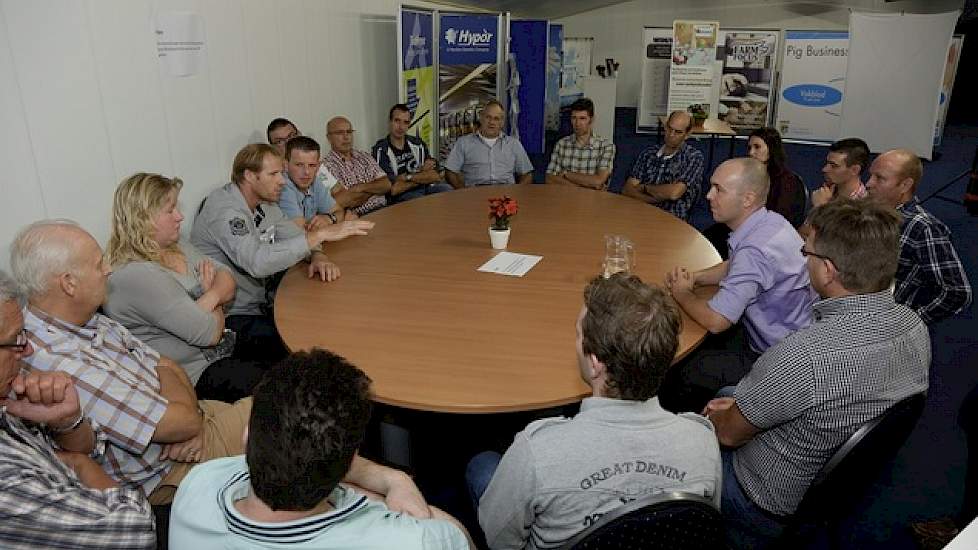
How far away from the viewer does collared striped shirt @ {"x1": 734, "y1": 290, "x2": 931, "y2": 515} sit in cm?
164

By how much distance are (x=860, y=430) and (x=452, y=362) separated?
113 cm

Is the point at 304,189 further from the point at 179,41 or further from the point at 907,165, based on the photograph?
the point at 907,165

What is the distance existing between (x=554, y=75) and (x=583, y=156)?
5.51 metres

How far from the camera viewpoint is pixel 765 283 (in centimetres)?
243

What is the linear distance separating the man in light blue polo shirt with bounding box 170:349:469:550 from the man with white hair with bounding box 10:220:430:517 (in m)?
0.47

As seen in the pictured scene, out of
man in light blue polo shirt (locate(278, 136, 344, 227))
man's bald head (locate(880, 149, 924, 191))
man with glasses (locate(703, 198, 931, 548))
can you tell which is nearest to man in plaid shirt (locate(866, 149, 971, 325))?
man's bald head (locate(880, 149, 924, 191))

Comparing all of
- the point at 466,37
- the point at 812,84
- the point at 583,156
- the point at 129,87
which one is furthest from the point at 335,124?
the point at 812,84

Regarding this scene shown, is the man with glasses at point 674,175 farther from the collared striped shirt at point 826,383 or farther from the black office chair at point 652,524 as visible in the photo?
the black office chair at point 652,524

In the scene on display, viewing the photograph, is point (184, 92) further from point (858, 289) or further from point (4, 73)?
point (858, 289)

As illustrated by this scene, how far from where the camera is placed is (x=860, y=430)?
1522mm

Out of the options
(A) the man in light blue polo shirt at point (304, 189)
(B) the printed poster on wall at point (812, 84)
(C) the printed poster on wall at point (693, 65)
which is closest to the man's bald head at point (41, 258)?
(A) the man in light blue polo shirt at point (304, 189)

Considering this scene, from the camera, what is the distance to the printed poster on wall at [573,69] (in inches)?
417

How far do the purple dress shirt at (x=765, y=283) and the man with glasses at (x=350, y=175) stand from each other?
2700mm

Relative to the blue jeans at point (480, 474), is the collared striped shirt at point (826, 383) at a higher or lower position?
higher
